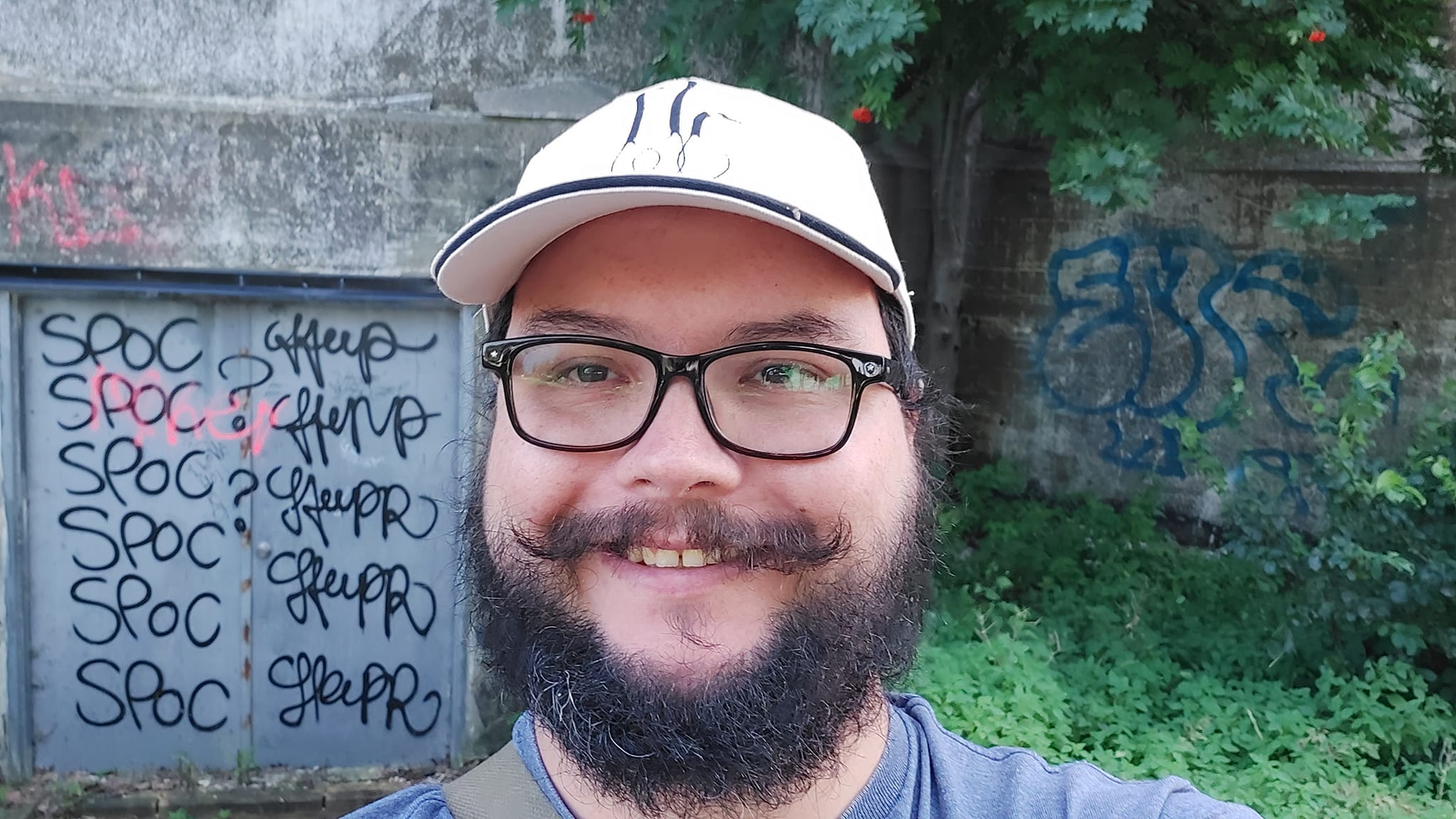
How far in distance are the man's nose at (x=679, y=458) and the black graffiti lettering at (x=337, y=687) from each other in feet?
12.6

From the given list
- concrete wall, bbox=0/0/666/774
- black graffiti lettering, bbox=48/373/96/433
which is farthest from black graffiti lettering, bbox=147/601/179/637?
black graffiti lettering, bbox=48/373/96/433

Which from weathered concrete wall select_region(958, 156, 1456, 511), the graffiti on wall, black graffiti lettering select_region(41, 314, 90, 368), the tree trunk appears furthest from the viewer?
the graffiti on wall

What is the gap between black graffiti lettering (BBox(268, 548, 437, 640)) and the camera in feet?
14.3

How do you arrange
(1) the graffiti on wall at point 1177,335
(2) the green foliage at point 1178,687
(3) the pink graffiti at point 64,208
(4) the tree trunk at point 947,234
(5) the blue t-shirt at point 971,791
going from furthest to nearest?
(1) the graffiti on wall at point 1177,335 < (4) the tree trunk at point 947,234 < (3) the pink graffiti at point 64,208 < (2) the green foliage at point 1178,687 < (5) the blue t-shirt at point 971,791

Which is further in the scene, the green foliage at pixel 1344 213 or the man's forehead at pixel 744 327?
the green foliage at pixel 1344 213

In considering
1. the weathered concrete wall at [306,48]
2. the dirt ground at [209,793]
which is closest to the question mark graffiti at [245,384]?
the weathered concrete wall at [306,48]

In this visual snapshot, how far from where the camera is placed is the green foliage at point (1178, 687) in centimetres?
320

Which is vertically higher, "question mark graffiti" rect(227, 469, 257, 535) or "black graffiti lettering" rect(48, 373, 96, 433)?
"black graffiti lettering" rect(48, 373, 96, 433)

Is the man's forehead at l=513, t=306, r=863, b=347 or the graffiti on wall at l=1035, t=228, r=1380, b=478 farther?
the graffiti on wall at l=1035, t=228, r=1380, b=478

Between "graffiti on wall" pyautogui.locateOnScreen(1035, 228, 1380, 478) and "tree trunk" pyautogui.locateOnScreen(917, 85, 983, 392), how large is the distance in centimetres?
92

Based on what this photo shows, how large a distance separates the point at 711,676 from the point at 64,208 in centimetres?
401

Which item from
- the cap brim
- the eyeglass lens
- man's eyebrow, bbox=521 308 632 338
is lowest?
the eyeglass lens

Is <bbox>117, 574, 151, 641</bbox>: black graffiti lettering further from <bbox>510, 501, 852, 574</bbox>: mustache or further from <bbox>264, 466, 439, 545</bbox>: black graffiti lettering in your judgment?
<bbox>510, 501, 852, 574</bbox>: mustache

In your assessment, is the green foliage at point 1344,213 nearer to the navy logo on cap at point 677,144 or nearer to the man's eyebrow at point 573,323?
the navy logo on cap at point 677,144
